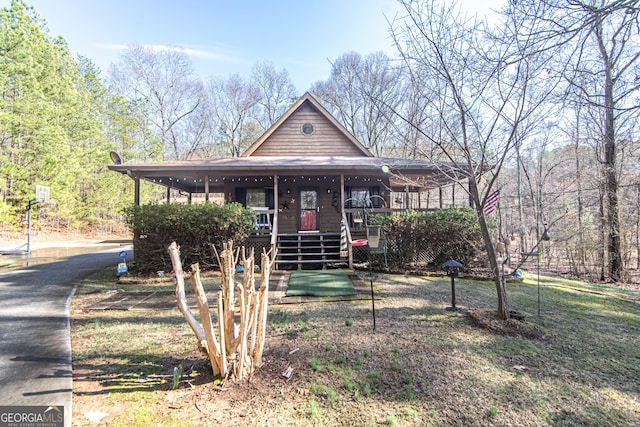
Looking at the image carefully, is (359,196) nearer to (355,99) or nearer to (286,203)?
(286,203)

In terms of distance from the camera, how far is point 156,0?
37.0 ft

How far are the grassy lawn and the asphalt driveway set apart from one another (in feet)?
0.51

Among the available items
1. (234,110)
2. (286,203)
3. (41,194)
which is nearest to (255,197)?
(286,203)

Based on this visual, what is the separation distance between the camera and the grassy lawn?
234cm

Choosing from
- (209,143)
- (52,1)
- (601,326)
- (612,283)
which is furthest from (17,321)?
(209,143)

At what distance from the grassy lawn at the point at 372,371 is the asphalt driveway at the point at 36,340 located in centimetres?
15

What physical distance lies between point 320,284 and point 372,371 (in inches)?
150

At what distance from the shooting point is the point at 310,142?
13.1 metres

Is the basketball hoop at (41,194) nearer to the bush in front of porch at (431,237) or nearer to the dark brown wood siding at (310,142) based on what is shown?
the dark brown wood siding at (310,142)

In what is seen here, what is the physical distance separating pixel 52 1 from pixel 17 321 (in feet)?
36.0

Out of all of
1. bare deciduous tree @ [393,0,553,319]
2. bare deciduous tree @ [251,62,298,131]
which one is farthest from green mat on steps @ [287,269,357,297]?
bare deciduous tree @ [251,62,298,131]
